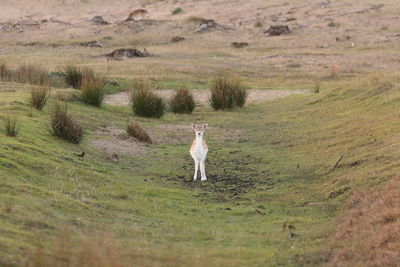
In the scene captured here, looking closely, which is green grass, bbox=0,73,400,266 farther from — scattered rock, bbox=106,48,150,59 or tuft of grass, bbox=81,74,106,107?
scattered rock, bbox=106,48,150,59

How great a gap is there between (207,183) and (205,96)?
31.4 ft

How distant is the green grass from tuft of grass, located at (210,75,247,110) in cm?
165

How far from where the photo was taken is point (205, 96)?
20.6m

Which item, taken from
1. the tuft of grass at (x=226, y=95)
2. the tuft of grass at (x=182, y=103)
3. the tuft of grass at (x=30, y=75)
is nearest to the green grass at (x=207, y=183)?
the tuft of grass at (x=182, y=103)

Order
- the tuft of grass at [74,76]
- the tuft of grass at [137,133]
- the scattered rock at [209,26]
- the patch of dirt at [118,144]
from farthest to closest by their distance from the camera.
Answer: the scattered rock at [209,26] < the tuft of grass at [74,76] < the tuft of grass at [137,133] < the patch of dirt at [118,144]

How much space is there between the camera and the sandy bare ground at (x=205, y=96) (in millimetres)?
19297

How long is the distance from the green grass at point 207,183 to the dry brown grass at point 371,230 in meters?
0.23

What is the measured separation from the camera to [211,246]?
7348 mm

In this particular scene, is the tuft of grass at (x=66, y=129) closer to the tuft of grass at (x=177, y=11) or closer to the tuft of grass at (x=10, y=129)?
the tuft of grass at (x=10, y=129)

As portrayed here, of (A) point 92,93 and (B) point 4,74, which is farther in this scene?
(B) point 4,74

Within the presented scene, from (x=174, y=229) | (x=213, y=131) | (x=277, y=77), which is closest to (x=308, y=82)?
(x=277, y=77)

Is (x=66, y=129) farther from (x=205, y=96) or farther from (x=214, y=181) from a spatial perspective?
(x=205, y=96)

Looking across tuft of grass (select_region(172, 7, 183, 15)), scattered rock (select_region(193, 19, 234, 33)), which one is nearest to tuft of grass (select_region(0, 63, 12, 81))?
scattered rock (select_region(193, 19, 234, 33))

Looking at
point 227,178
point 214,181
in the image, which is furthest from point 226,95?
point 214,181
